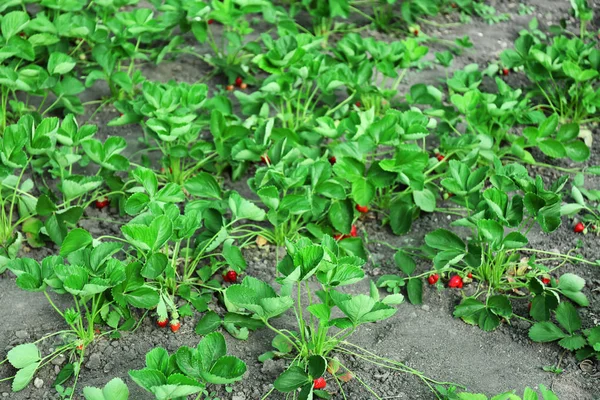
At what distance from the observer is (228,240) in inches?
107

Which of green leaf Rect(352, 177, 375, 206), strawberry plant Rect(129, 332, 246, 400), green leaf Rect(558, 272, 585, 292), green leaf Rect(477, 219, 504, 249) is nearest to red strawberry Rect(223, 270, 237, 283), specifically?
green leaf Rect(352, 177, 375, 206)

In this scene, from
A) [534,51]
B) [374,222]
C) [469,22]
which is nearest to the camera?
[374,222]

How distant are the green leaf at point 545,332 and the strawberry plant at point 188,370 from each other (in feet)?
3.56

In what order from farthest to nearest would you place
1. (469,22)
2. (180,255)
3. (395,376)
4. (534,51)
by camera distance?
(469,22), (534,51), (180,255), (395,376)

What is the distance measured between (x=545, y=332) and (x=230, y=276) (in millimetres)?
1113

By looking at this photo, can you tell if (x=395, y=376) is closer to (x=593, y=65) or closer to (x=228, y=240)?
(x=228, y=240)

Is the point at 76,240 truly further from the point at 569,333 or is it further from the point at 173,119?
the point at 569,333

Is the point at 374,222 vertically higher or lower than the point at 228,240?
lower

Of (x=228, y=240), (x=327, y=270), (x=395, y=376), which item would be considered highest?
(x=327, y=270)

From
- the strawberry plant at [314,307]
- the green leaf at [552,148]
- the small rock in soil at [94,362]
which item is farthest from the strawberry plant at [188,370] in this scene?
the green leaf at [552,148]

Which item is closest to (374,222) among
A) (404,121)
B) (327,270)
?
(404,121)

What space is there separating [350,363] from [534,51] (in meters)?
1.83

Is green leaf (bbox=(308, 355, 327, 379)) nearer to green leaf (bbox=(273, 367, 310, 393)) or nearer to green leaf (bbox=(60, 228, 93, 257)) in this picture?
green leaf (bbox=(273, 367, 310, 393))

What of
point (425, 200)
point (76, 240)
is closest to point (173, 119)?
point (76, 240)
